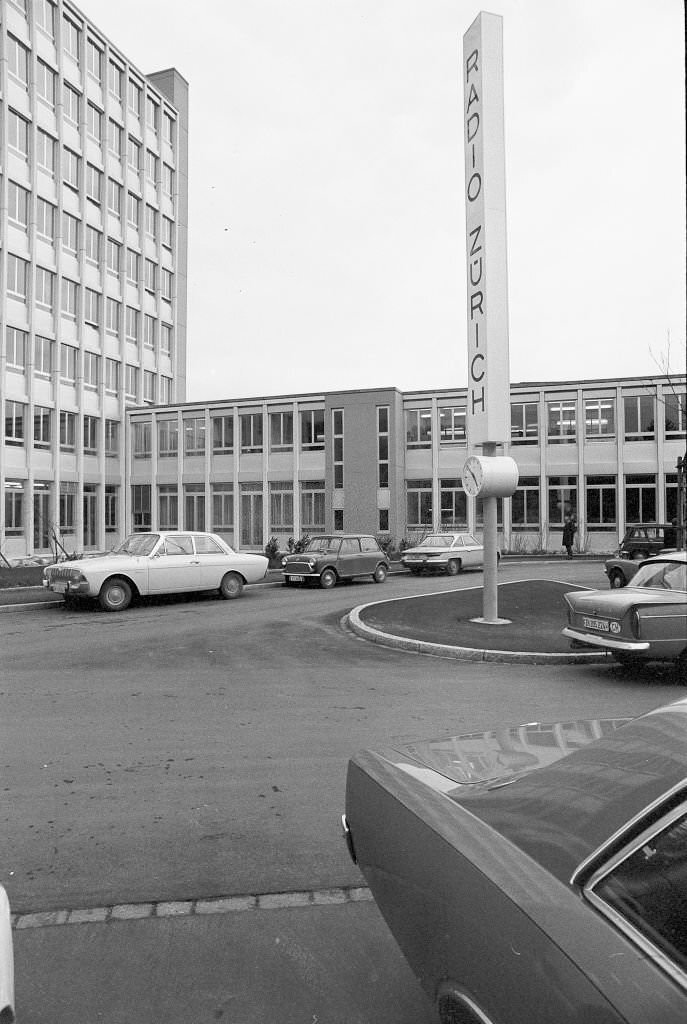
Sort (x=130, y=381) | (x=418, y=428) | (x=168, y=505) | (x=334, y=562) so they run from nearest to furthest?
(x=334, y=562), (x=418, y=428), (x=168, y=505), (x=130, y=381)

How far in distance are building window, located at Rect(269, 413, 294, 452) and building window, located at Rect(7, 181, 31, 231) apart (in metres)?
14.6

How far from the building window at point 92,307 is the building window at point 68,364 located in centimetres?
189

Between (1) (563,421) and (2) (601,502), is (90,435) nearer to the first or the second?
(1) (563,421)

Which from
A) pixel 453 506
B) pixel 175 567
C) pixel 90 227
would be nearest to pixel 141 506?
pixel 90 227

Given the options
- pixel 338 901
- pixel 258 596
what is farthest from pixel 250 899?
pixel 258 596

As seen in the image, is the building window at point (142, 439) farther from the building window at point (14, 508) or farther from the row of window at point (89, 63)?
the row of window at point (89, 63)

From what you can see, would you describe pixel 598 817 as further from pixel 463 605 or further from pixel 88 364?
pixel 88 364

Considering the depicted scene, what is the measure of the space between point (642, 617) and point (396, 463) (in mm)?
30283

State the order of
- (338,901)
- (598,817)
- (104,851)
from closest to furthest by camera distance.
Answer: (598,817) → (338,901) → (104,851)

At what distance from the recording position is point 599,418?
3712 cm

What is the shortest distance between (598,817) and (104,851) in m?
2.98

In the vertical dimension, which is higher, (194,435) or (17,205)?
(17,205)

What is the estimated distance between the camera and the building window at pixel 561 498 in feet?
122

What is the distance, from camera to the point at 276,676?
873 centimetres
